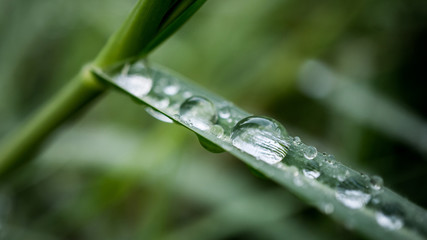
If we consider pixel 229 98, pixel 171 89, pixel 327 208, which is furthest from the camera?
pixel 229 98

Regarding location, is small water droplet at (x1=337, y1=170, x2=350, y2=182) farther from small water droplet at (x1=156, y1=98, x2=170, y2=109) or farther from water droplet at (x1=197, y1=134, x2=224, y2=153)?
small water droplet at (x1=156, y1=98, x2=170, y2=109)

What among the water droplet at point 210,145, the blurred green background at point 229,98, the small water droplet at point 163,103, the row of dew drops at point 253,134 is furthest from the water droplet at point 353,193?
the blurred green background at point 229,98

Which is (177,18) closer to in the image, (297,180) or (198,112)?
(198,112)

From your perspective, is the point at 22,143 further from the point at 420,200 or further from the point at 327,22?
the point at 327,22

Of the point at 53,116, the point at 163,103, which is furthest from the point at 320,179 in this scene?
the point at 53,116

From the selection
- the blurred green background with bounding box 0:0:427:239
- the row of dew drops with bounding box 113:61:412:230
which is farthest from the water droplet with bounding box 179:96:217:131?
the blurred green background with bounding box 0:0:427:239

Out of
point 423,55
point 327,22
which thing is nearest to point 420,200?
point 423,55
